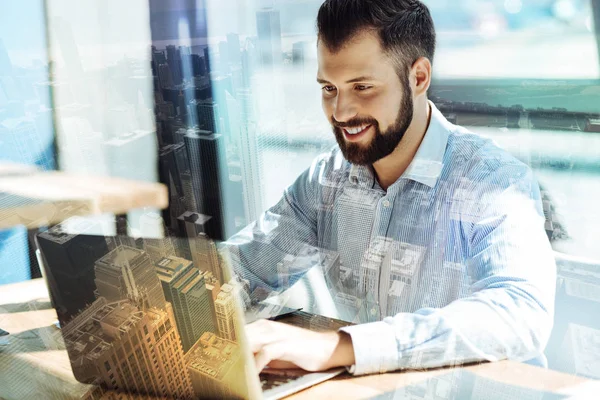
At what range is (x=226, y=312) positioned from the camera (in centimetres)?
90

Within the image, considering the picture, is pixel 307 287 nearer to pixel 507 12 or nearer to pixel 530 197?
pixel 530 197

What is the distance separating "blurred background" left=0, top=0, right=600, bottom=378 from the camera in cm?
68

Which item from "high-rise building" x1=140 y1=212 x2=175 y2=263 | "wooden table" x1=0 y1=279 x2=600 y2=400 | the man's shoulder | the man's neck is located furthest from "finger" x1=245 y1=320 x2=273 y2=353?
the man's shoulder

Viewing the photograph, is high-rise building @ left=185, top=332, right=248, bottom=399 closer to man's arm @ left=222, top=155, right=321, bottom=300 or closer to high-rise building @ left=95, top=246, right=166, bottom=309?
high-rise building @ left=95, top=246, right=166, bottom=309

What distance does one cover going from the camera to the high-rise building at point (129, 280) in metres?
0.94

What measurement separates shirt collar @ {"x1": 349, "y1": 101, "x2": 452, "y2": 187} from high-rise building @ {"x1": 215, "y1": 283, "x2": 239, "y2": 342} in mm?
392

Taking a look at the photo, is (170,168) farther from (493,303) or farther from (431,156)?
(493,303)

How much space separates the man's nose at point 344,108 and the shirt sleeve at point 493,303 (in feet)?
0.93

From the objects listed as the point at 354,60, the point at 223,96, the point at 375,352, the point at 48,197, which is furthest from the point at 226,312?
the point at 223,96

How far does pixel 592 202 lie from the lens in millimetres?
698

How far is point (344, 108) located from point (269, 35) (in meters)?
0.31

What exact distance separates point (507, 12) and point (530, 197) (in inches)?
11.6

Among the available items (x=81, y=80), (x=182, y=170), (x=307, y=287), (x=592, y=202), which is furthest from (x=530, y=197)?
(x=81, y=80)

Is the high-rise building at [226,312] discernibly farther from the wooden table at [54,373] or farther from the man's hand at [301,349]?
the wooden table at [54,373]
